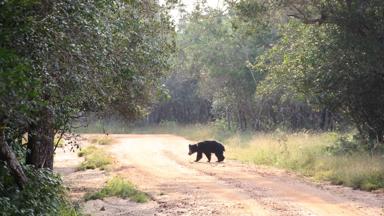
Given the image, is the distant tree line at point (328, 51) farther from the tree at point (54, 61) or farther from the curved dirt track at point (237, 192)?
the tree at point (54, 61)

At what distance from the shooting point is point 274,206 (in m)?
11.7

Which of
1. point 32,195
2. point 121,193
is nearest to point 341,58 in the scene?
point 121,193

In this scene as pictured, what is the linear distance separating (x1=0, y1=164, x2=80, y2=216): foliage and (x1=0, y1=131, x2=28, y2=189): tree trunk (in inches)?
3.2

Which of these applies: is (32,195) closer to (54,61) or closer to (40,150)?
(54,61)

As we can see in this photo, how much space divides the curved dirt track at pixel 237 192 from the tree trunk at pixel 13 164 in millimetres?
3689

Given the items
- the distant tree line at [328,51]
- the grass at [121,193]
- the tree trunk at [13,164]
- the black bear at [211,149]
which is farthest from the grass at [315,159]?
the tree trunk at [13,164]

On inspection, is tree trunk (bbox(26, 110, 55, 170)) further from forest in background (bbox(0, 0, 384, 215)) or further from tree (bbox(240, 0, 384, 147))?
tree (bbox(240, 0, 384, 147))

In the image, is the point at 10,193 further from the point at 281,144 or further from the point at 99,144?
the point at 99,144

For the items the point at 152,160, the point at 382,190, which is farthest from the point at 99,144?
the point at 382,190

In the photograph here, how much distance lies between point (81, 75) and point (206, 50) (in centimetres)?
2929

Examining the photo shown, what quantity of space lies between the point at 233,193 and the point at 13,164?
6.58 metres

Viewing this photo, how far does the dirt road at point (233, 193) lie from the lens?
11461 mm

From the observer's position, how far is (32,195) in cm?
832

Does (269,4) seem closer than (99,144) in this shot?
Yes
